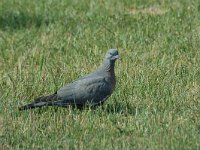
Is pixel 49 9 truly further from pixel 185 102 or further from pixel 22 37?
pixel 185 102

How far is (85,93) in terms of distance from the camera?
889cm

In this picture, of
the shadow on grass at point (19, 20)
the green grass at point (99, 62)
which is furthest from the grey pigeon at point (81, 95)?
the shadow on grass at point (19, 20)

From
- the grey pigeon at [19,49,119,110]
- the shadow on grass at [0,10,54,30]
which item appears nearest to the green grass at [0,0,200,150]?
the shadow on grass at [0,10,54,30]

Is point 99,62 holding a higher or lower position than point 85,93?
lower

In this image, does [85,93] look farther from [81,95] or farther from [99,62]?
[99,62]

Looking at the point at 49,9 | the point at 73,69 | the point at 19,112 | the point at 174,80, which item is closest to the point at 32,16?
the point at 49,9

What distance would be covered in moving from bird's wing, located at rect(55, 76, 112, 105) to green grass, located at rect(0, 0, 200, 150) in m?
0.15

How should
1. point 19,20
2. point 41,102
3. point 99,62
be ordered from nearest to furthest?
point 41,102 < point 99,62 < point 19,20

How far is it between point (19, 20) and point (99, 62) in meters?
4.20

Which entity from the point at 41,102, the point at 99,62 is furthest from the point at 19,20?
the point at 41,102

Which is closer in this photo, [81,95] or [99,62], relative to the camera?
[81,95]

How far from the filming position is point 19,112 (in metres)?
8.78

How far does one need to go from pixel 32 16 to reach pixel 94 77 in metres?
6.92

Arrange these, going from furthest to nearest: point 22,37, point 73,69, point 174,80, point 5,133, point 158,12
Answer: point 158,12
point 22,37
point 73,69
point 174,80
point 5,133
